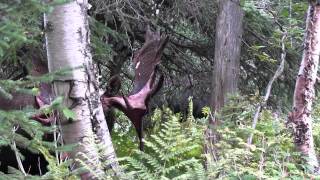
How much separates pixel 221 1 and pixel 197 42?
6.23 ft

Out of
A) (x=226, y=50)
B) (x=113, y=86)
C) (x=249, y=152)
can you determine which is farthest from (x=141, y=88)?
(x=226, y=50)

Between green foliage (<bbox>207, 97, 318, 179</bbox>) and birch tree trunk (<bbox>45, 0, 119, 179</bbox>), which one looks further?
birch tree trunk (<bbox>45, 0, 119, 179</bbox>)

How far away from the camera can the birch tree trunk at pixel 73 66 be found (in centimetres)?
372

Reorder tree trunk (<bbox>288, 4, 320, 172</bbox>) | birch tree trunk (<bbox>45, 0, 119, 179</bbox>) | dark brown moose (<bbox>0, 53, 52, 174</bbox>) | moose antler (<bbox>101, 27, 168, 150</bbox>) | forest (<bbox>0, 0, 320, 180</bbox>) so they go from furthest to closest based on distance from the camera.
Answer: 1. tree trunk (<bbox>288, 4, 320, 172</bbox>)
2. moose antler (<bbox>101, 27, 168, 150</bbox>)
3. dark brown moose (<bbox>0, 53, 52, 174</bbox>)
4. birch tree trunk (<bbox>45, 0, 119, 179</bbox>)
5. forest (<bbox>0, 0, 320, 180</bbox>)

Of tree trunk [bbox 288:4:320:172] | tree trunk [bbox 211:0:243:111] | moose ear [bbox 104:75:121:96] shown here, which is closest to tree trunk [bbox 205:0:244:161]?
tree trunk [bbox 211:0:243:111]

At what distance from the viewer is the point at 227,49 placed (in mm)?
6383

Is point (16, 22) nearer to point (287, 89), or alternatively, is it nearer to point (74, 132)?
point (74, 132)

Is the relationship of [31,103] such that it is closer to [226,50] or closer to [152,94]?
[152,94]

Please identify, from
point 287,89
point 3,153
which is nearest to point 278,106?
point 287,89

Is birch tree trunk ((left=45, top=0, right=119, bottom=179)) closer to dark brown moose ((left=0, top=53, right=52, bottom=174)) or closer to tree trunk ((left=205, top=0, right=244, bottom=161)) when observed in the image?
dark brown moose ((left=0, top=53, right=52, bottom=174))

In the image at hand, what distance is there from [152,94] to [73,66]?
118 centimetres

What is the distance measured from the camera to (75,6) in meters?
3.80

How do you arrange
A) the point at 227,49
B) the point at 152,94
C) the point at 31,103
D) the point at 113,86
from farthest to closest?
the point at 227,49 < the point at 113,86 < the point at 152,94 < the point at 31,103

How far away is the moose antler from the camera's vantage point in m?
4.53
